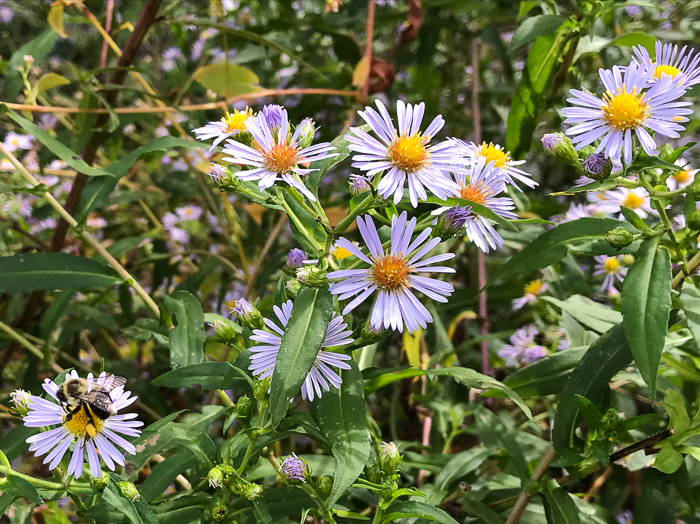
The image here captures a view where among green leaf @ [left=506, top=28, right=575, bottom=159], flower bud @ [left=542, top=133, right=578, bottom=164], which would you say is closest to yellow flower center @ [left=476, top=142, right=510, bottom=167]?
flower bud @ [left=542, top=133, right=578, bottom=164]

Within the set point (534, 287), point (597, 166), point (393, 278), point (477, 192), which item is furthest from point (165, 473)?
point (534, 287)

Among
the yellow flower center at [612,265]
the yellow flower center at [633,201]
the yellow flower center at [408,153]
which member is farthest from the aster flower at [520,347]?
the yellow flower center at [408,153]

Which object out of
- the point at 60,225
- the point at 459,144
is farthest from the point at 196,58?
the point at 459,144

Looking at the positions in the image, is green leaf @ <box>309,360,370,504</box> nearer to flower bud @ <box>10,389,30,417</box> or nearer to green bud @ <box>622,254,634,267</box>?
flower bud @ <box>10,389,30,417</box>

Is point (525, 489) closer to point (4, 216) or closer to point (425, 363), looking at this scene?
point (425, 363)

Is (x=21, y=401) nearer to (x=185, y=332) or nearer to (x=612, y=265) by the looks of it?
(x=185, y=332)
